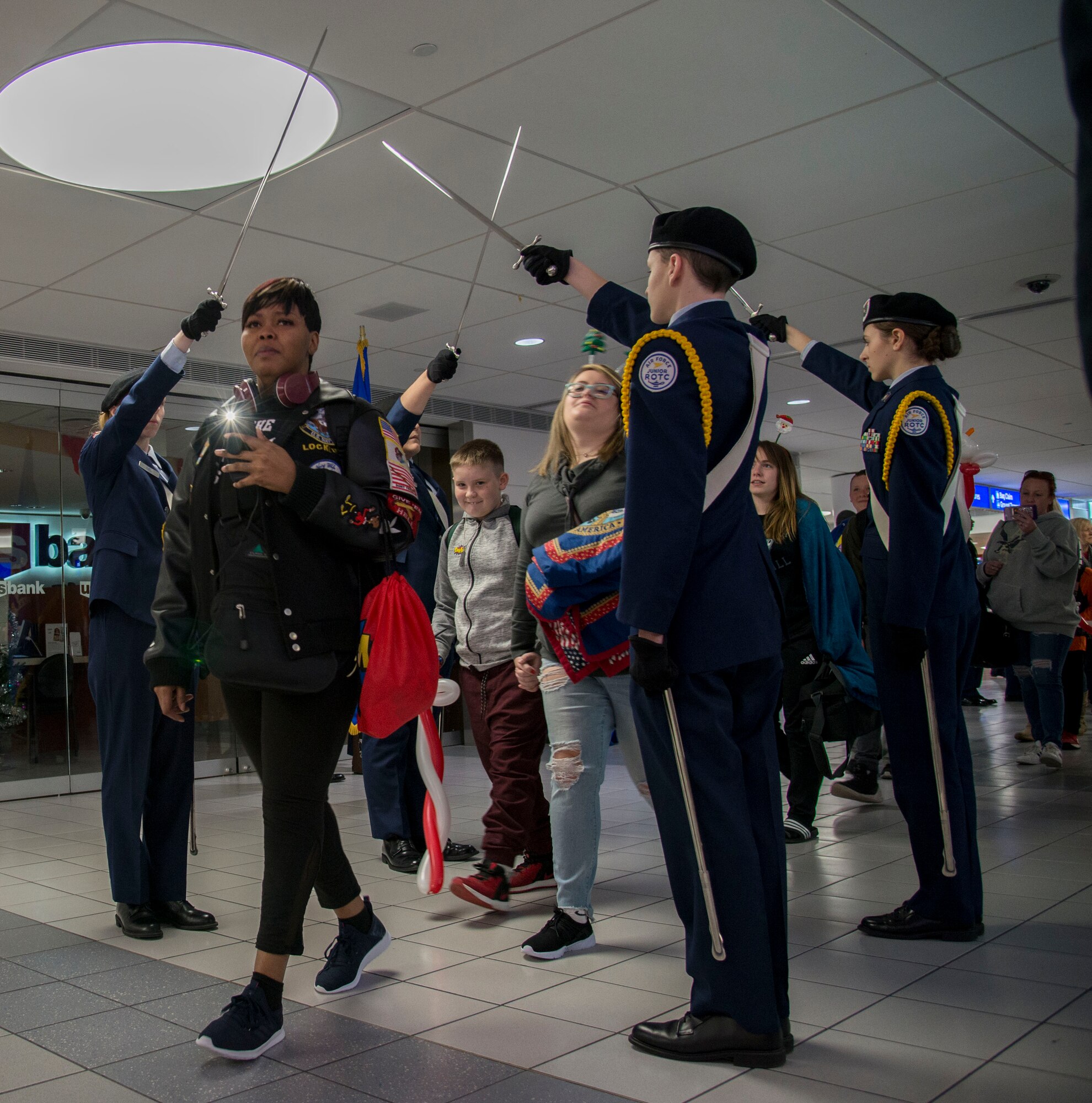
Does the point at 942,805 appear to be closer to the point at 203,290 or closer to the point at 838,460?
the point at 203,290

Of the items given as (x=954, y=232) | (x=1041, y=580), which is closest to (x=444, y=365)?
(x=954, y=232)

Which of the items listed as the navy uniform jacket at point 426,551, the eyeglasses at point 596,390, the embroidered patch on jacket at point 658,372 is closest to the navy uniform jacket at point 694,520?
the embroidered patch on jacket at point 658,372

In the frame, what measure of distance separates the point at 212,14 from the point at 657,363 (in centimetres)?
215

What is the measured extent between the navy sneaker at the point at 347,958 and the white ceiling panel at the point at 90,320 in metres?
4.50

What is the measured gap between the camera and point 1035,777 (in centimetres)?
571

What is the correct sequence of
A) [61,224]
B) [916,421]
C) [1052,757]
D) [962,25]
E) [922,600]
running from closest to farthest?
[922,600], [916,421], [962,25], [61,224], [1052,757]

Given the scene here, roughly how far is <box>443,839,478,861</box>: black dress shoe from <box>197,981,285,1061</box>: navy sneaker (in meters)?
1.95

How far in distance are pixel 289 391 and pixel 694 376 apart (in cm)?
86

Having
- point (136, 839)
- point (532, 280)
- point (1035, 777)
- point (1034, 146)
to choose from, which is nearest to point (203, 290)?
point (532, 280)

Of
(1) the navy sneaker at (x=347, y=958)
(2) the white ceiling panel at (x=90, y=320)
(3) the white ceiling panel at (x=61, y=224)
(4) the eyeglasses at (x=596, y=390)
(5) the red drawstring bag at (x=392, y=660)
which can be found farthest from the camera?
(2) the white ceiling panel at (x=90, y=320)

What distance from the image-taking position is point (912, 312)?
9.80 ft

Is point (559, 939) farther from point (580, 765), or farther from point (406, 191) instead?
point (406, 191)

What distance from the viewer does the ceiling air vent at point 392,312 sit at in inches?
250

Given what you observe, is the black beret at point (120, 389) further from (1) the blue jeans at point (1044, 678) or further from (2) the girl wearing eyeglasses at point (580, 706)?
(1) the blue jeans at point (1044, 678)
